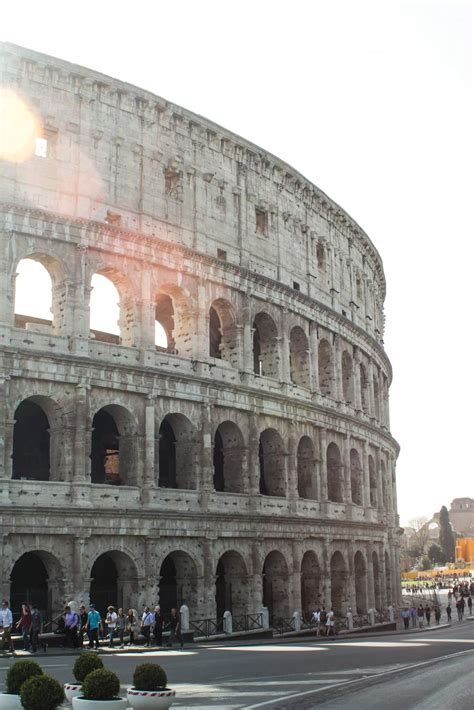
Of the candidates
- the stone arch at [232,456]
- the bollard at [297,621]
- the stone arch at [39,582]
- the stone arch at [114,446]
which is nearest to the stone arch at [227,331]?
the stone arch at [232,456]

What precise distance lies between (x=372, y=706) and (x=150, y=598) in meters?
17.4

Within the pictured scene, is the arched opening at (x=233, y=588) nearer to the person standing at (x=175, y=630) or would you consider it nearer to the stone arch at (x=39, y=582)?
the person standing at (x=175, y=630)

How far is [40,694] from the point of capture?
39.7 ft

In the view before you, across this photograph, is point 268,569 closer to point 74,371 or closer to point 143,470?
point 143,470

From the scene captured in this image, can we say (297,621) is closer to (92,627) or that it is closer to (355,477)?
(355,477)

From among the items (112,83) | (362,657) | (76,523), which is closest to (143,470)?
(76,523)

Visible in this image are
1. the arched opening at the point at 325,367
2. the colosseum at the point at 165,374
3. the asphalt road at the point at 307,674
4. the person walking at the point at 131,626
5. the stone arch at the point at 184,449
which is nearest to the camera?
the asphalt road at the point at 307,674

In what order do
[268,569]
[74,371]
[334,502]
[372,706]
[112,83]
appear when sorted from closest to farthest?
[372,706] → [74,371] → [112,83] → [268,569] → [334,502]

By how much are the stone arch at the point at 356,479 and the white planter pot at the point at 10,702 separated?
34.4 m

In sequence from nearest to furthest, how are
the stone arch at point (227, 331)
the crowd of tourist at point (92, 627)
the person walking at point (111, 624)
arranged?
the crowd of tourist at point (92, 627) < the person walking at point (111, 624) < the stone arch at point (227, 331)

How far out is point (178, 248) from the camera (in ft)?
115

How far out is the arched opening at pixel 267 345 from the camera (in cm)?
3950

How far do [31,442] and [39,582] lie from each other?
16.6ft

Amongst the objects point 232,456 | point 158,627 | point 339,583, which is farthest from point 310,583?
point 158,627
